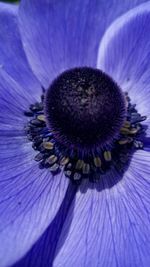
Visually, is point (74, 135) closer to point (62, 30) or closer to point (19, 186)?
point (19, 186)

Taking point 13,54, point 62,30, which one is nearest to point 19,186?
point 13,54

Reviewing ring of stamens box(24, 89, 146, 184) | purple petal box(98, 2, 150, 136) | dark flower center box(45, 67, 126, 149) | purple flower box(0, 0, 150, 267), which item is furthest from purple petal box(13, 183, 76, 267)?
purple petal box(98, 2, 150, 136)

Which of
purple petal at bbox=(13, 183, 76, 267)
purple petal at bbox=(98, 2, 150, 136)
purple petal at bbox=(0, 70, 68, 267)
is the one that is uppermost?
purple petal at bbox=(98, 2, 150, 136)

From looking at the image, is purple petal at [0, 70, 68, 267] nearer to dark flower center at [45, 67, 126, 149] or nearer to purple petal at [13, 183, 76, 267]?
purple petal at [13, 183, 76, 267]

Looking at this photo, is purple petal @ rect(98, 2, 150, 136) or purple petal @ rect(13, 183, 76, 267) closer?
purple petal @ rect(13, 183, 76, 267)

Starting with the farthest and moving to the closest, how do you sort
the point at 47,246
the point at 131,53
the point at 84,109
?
the point at 131,53
the point at 47,246
the point at 84,109

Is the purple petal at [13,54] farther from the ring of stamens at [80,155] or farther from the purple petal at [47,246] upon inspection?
the purple petal at [47,246]
